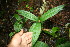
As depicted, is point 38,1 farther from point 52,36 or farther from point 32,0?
point 52,36

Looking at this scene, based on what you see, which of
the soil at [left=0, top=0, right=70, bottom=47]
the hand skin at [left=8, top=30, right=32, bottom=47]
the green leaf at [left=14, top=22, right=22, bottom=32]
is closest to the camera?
→ the hand skin at [left=8, top=30, right=32, bottom=47]

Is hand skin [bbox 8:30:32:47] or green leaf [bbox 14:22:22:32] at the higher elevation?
green leaf [bbox 14:22:22:32]

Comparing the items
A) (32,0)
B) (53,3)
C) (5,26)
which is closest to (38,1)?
(32,0)

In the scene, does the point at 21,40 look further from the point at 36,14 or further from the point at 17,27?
the point at 36,14

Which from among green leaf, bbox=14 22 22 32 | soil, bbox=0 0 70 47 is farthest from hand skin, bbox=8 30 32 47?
soil, bbox=0 0 70 47

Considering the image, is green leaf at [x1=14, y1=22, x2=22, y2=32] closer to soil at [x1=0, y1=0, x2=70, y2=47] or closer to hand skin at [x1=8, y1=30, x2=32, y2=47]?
hand skin at [x1=8, y1=30, x2=32, y2=47]
